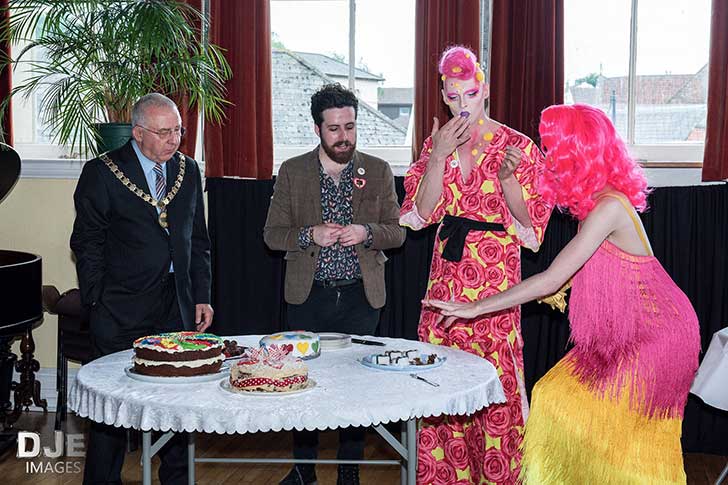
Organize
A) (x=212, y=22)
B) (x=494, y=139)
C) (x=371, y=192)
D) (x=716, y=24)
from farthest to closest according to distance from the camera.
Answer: (x=212, y=22) → (x=716, y=24) → (x=371, y=192) → (x=494, y=139)

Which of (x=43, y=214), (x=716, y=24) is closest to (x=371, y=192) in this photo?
(x=716, y=24)

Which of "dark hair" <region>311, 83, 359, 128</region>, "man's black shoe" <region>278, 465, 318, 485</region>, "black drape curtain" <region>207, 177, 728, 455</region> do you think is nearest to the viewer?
"dark hair" <region>311, 83, 359, 128</region>

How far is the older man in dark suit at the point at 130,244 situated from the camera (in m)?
3.37

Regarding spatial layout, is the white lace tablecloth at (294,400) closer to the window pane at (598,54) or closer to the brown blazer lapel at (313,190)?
the brown blazer lapel at (313,190)

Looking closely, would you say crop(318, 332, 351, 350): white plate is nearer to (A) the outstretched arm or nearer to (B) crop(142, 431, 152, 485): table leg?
(A) the outstretched arm

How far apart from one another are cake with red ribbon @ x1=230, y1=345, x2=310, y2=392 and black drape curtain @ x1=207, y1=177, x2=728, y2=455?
7.76 ft

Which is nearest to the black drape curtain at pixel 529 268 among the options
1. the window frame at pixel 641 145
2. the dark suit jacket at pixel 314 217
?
the window frame at pixel 641 145

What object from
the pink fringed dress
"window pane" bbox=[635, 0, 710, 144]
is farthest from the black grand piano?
"window pane" bbox=[635, 0, 710, 144]

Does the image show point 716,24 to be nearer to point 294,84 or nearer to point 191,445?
point 294,84

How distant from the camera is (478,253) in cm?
320

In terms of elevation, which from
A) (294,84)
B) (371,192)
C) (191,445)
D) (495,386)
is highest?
(294,84)

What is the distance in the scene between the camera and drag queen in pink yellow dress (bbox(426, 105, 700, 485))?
2516 mm

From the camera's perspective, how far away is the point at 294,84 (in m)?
5.20

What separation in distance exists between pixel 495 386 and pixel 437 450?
0.74 metres
